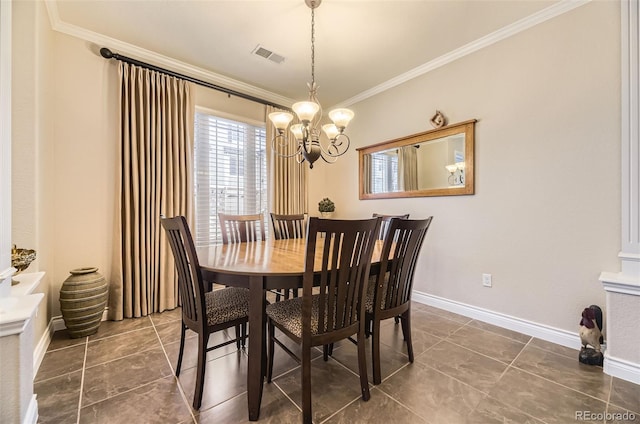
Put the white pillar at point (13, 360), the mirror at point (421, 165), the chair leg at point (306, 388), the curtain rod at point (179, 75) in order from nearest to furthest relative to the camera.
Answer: the white pillar at point (13, 360) → the chair leg at point (306, 388) → the curtain rod at point (179, 75) → the mirror at point (421, 165)

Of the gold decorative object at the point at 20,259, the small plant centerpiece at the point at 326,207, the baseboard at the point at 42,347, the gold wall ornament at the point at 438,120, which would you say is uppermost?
the gold wall ornament at the point at 438,120

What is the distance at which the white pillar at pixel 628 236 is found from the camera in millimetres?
1682

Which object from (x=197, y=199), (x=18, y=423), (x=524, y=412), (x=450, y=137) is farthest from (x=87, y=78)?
(x=524, y=412)

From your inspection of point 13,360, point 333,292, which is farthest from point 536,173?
point 13,360

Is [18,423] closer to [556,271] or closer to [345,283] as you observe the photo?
[345,283]

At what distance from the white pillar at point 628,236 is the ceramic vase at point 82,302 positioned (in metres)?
3.78

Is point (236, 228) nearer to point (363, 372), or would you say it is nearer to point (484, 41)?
point (363, 372)

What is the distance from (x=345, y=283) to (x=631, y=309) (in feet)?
6.08

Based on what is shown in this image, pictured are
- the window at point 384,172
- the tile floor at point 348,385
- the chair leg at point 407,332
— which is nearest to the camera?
the tile floor at point 348,385

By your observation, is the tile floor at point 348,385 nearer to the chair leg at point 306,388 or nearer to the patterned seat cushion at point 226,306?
the chair leg at point 306,388

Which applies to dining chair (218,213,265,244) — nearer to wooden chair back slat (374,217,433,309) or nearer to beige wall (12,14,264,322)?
beige wall (12,14,264,322)

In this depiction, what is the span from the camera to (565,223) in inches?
83.4

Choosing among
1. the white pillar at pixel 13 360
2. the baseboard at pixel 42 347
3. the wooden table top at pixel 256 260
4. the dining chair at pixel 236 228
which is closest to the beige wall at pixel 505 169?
Answer: the baseboard at pixel 42 347

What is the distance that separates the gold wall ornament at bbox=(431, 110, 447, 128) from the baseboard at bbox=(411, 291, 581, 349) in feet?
6.11
